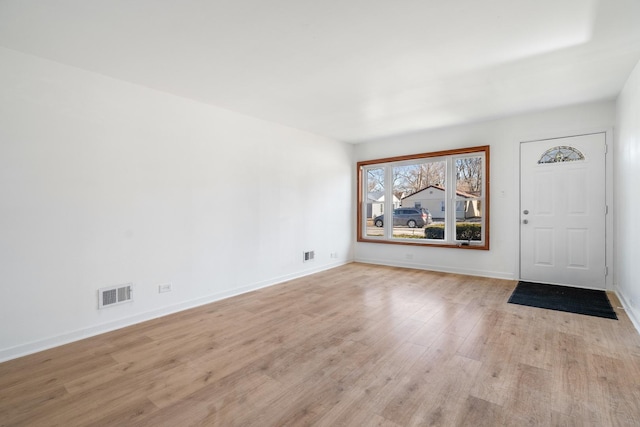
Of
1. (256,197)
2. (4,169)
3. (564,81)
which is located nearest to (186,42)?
(4,169)

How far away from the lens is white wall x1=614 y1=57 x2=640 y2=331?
2.99 m

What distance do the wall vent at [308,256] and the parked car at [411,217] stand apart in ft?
5.71

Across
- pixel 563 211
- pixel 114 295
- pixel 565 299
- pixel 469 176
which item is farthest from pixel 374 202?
pixel 114 295

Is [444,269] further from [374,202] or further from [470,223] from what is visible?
[374,202]

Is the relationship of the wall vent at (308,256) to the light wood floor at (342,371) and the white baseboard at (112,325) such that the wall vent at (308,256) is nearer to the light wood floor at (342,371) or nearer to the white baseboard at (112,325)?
the white baseboard at (112,325)

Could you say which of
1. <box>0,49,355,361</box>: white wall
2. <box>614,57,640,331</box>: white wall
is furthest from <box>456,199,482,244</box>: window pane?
<box>0,49,355,361</box>: white wall

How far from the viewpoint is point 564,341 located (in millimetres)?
2693

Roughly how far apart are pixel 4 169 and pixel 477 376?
159 inches

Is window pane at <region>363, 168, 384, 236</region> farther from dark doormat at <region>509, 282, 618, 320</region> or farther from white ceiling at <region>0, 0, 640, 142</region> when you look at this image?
dark doormat at <region>509, 282, 618, 320</region>

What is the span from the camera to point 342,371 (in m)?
2.24

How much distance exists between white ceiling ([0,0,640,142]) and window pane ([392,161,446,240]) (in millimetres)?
1911

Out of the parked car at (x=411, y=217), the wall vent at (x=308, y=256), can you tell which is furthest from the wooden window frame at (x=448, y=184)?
the wall vent at (x=308, y=256)

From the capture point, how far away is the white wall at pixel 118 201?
8.44 feet

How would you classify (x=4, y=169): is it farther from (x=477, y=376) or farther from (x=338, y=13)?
(x=477, y=376)
